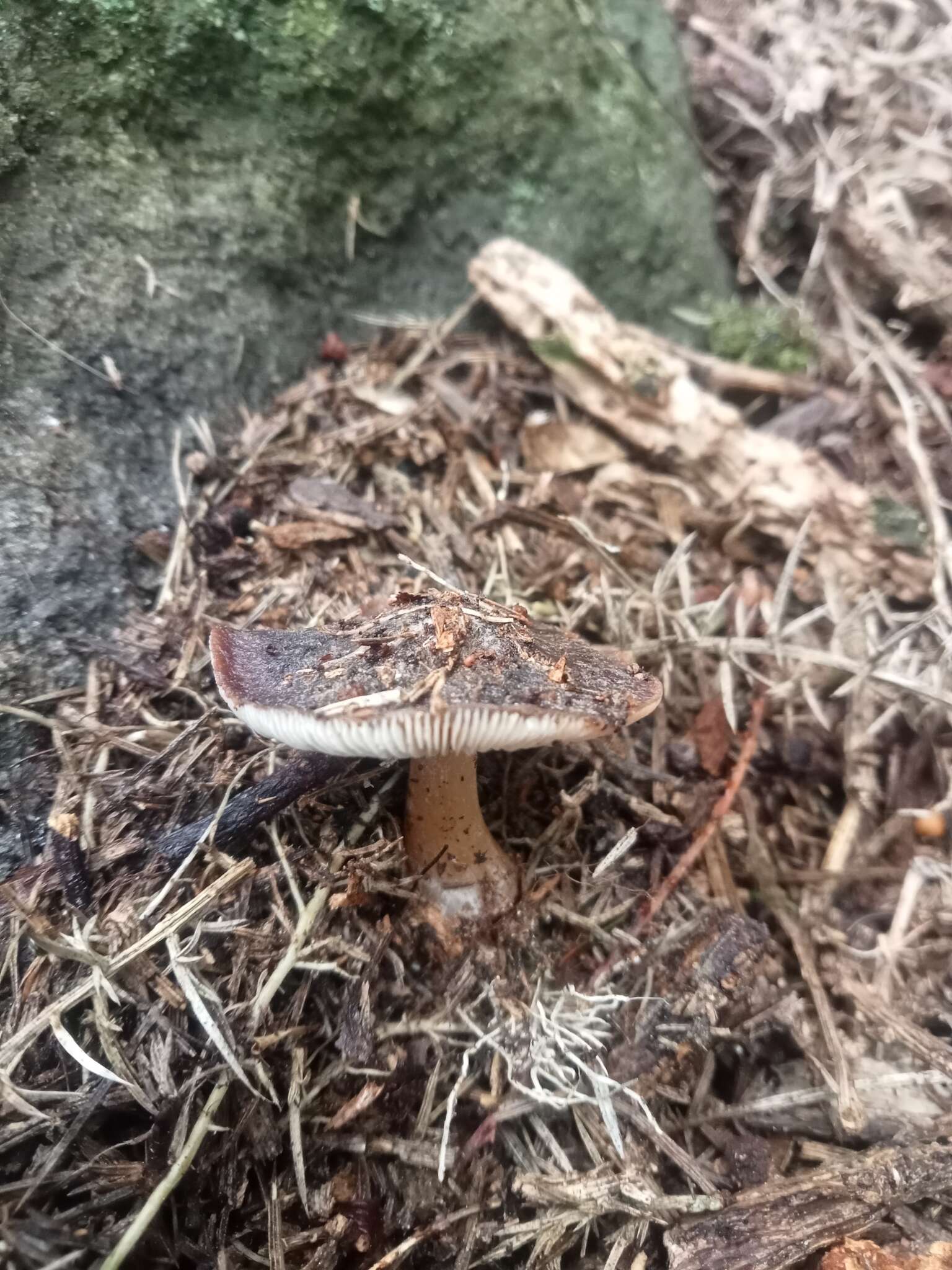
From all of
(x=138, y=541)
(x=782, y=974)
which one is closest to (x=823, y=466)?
(x=782, y=974)

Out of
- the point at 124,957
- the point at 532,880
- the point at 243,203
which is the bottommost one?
the point at 124,957

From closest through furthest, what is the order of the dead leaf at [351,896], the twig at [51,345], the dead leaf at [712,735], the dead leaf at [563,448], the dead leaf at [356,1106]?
the dead leaf at [356,1106]
the dead leaf at [351,896]
the twig at [51,345]
the dead leaf at [712,735]
the dead leaf at [563,448]

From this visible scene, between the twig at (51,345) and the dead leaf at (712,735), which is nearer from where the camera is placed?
the twig at (51,345)

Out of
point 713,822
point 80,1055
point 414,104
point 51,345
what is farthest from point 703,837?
point 414,104

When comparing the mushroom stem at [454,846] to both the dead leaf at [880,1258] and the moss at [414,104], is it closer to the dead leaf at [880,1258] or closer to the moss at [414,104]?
the dead leaf at [880,1258]

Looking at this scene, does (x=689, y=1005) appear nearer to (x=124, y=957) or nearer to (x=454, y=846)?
(x=454, y=846)

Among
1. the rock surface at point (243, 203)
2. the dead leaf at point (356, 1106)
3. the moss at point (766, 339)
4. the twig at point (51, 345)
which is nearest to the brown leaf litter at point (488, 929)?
the dead leaf at point (356, 1106)
